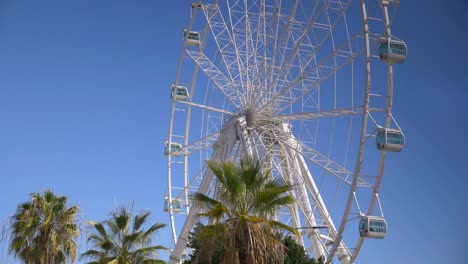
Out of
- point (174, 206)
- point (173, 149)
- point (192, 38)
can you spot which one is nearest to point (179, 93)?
point (192, 38)

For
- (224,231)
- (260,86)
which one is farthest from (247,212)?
(260,86)

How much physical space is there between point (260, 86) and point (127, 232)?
1444 centimetres

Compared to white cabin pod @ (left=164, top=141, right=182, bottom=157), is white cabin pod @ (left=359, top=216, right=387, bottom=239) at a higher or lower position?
lower

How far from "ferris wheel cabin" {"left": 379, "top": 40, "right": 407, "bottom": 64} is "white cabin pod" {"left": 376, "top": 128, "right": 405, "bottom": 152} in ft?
9.26

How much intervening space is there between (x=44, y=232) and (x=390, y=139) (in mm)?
14026

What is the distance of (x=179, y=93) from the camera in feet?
143

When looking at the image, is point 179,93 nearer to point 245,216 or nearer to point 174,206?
point 174,206

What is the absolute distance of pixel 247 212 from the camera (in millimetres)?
17328

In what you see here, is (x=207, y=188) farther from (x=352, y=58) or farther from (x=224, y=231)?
(x=224, y=231)

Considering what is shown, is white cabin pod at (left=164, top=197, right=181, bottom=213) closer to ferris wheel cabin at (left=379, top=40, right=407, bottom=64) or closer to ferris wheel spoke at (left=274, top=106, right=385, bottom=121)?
ferris wheel spoke at (left=274, top=106, right=385, bottom=121)

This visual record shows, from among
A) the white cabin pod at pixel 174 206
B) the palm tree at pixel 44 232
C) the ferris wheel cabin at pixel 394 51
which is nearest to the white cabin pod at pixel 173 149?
the white cabin pod at pixel 174 206

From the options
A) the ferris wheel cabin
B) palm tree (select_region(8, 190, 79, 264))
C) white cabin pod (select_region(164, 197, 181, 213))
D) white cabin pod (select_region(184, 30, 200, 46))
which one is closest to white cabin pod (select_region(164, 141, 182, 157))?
white cabin pod (select_region(164, 197, 181, 213))

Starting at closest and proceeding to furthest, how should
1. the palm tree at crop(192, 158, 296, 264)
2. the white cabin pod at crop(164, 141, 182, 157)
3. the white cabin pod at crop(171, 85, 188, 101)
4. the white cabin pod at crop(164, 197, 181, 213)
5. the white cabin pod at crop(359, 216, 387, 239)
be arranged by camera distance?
the palm tree at crop(192, 158, 296, 264) → the white cabin pod at crop(359, 216, 387, 239) → the white cabin pod at crop(171, 85, 188, 101) → the white cabin pod at crop(164, 197, 181, 213) → the white cabin pod at crop(164, 141, 182, 157)

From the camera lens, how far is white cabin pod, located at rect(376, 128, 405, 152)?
28.8 metres
